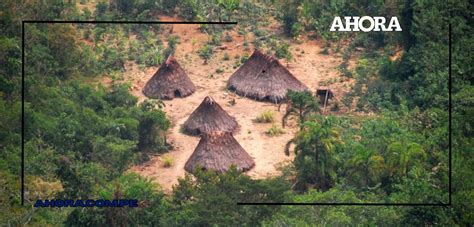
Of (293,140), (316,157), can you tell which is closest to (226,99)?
(293,140)

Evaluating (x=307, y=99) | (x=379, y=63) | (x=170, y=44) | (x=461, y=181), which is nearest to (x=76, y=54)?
(x=170, y=44)

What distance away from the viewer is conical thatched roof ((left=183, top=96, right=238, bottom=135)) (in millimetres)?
32969

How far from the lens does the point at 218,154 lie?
30.4m

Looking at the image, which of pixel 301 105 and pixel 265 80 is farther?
pixel 265 80

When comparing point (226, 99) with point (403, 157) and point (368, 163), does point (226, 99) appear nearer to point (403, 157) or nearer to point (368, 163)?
point (368, 163)

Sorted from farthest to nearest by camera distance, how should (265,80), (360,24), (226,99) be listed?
(360,24) < (226,99) < (265,80)

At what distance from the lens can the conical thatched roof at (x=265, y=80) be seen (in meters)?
35.7

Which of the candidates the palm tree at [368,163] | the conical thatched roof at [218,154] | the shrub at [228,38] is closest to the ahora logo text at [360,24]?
the shrub at [228,38]

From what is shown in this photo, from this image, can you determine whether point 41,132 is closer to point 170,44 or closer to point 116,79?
point 116,79

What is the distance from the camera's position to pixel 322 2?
138 ft

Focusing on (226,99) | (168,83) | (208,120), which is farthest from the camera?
(226,99)

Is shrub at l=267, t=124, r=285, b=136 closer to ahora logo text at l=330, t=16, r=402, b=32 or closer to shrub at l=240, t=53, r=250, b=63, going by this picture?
shrub at l=240, t=53, r=250, b=63

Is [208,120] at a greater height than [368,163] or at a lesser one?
greater

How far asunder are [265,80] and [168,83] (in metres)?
3.23
